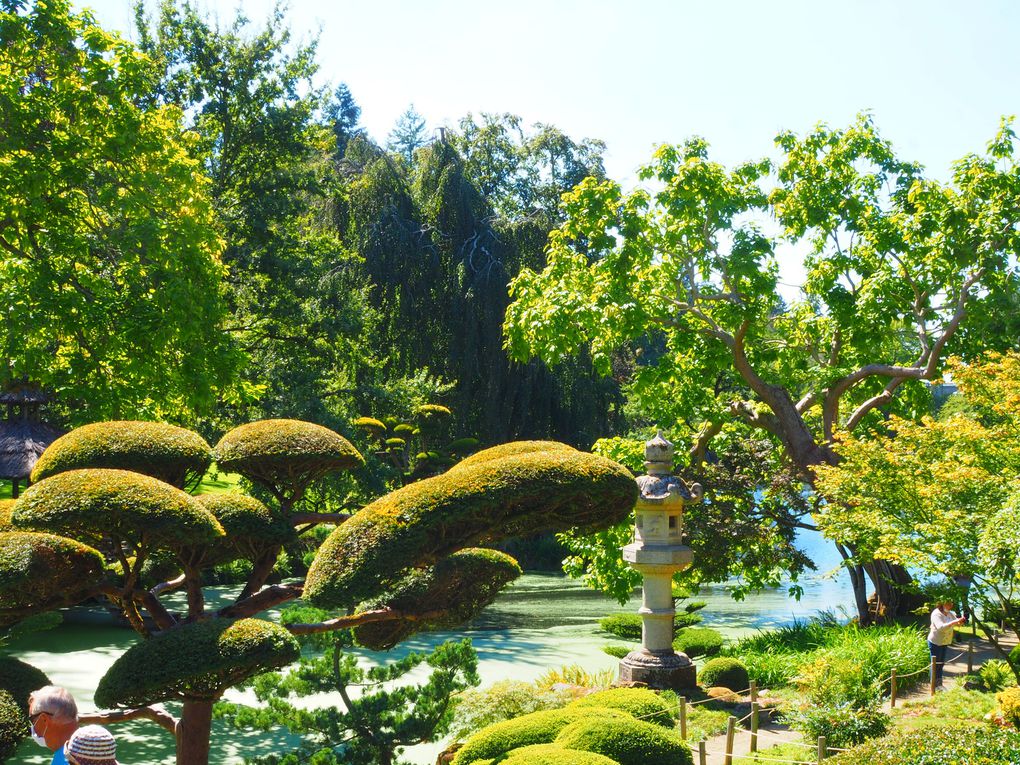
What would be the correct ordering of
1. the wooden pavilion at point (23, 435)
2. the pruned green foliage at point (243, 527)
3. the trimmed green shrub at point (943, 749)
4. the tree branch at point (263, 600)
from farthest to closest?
1. the wooden pavilion at point (23, 435)
2. the tree branch at point (263, 600)
3. the pruned green foliage at point (243, 527)
4. the trimmed green shrub at point (943, 749)

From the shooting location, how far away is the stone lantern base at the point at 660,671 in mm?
11844

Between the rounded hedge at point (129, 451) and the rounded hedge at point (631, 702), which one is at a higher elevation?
the rounded hedge at point (129, 451)

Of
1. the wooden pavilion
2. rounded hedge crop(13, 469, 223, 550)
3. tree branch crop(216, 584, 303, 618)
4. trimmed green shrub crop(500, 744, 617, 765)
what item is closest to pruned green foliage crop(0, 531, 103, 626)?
rounded hedge crop(13, 469, 223, 550)

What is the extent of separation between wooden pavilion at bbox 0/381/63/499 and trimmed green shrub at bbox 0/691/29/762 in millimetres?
11008

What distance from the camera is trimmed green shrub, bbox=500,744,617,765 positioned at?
21.6 ft

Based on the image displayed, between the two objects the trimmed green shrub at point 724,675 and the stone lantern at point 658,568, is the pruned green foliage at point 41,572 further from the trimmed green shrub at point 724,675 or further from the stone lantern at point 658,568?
the trimmed green shrub at point 724,675

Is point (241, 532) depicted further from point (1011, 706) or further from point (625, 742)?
point (1011, 706)

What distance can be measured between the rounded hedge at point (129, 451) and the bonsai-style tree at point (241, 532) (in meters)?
0.01

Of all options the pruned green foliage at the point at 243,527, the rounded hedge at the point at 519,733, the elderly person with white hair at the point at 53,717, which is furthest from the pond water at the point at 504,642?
the elderly person with white hair at the point at 53,717

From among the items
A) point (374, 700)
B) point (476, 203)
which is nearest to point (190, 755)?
point (374, 700)

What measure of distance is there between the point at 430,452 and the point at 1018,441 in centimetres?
1581

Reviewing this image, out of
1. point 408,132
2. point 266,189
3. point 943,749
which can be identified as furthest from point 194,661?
point 408,132

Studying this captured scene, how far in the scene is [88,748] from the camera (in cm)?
416

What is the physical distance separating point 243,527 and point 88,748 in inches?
148
